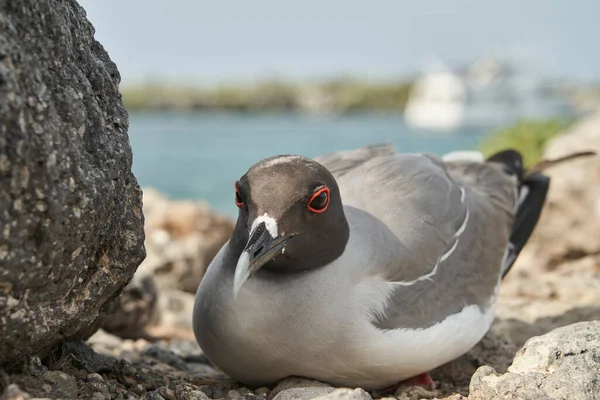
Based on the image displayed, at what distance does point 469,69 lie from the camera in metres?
71.9

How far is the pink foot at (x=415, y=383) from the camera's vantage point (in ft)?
15.5

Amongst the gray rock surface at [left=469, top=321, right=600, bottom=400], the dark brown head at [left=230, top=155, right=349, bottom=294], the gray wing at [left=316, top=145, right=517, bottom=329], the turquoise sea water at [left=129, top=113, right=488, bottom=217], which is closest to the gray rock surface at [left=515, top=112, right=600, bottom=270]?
the turquoise sea water at [left=129, top=113, right=488, bottom=217]

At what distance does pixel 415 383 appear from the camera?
4.78 m

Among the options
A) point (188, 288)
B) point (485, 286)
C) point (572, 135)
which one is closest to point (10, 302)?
point (485, 286)

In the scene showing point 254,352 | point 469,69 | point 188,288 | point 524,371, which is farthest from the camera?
point 469,69

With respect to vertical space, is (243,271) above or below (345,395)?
above

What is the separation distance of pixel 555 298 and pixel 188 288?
15.3 feet

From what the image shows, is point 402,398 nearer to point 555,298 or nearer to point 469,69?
point 555,298

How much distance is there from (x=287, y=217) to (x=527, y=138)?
10010 mm

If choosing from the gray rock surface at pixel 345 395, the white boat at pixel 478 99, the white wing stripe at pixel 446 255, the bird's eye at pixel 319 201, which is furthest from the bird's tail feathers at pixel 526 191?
the white boat at pixel 478 99

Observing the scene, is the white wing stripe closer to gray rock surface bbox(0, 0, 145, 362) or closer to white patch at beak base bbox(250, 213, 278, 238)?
white patch at beak base bbox(250, 213, 278, 238)

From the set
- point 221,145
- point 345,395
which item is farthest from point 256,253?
point 221,145

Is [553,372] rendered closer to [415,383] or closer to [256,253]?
[415,383]

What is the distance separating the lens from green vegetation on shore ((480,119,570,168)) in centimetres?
1277
